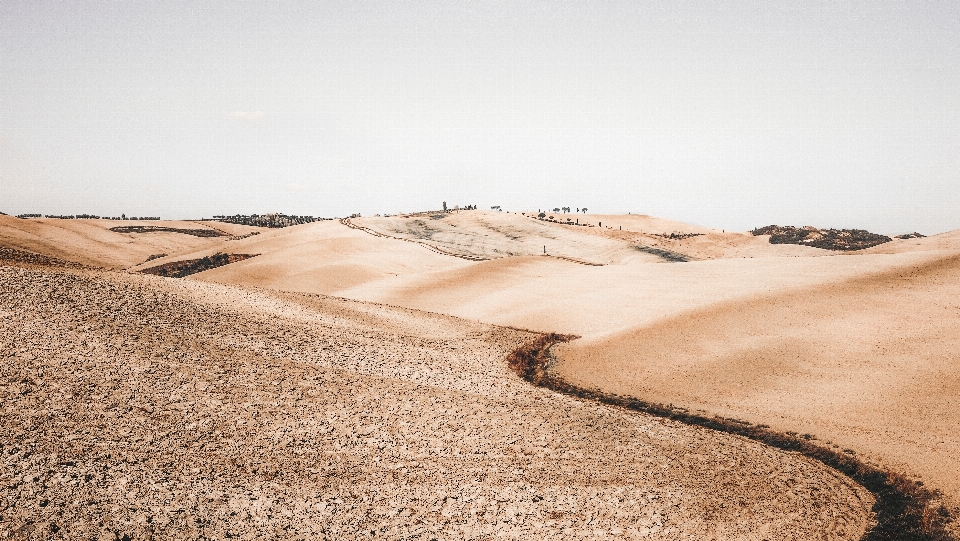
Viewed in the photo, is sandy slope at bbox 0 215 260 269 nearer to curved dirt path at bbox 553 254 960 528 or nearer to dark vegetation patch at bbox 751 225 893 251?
curved dirt path at bbox 553 254 960 528

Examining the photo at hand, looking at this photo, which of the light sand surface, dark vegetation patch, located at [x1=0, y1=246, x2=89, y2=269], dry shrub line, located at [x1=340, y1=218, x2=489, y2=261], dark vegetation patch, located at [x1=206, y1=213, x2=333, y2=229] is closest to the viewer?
dark vegetation patch, located at [x1=0, y1=246, x2=89, y2=269]

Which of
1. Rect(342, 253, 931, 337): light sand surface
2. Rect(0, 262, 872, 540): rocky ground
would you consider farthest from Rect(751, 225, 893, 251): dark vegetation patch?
Rect(0, 262, 872, 540): rocky ground

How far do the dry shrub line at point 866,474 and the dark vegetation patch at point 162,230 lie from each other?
265ft

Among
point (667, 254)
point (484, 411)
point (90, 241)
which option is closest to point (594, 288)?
point (484, 411)

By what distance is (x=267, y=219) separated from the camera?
114m

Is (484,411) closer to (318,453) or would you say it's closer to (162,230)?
(318,453)

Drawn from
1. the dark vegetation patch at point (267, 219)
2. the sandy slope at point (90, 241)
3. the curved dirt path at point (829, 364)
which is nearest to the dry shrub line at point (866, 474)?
the curved dirt path at point (829, 364)

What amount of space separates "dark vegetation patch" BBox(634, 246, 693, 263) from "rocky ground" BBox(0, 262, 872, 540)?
4281 centimetres

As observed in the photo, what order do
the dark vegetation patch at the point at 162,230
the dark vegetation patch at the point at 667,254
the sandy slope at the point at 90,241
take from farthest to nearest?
the dark vegetation patch at the point at 162,230
the dark vegetation patch at the point at 667,254
the sandy slope at the point at 90,241

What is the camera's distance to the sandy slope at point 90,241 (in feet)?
180

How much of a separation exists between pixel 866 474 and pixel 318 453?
41.9 feet

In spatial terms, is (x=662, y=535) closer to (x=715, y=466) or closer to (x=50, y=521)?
(x=715, y=466)

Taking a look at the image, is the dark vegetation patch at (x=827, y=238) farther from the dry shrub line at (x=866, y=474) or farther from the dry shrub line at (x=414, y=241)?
the dry shrub line at (x=866, y=474)

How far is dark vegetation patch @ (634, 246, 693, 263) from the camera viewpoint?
5800 cm
